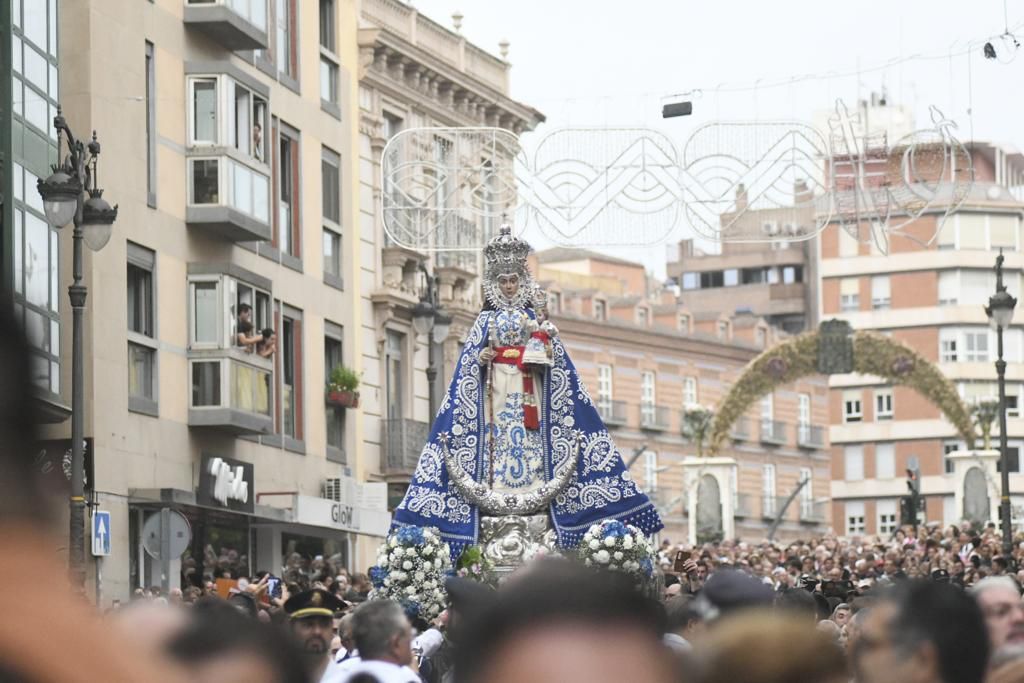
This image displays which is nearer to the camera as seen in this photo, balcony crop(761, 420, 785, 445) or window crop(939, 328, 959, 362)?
balcony crop(761, 420, 785, 445)

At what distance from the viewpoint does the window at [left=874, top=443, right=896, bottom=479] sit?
9738 centimetres

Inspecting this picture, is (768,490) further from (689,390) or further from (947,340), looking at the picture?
(947,340)

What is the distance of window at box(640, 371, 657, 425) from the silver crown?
64.8 m

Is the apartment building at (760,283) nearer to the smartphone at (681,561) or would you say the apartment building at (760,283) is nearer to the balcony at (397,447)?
the balcony at (397,447)

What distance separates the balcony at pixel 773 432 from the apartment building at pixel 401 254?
42672mm

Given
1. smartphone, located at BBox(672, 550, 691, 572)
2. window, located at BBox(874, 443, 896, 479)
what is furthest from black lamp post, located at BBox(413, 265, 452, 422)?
window, located at BBox(874, 443, 896, 479)

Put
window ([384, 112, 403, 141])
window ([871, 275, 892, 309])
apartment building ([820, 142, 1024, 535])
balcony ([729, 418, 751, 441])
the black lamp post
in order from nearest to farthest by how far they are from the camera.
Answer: the black lamp post < window ([384, 112, 403, 141]) < balcony ([729, 418, 751, 441]) < apartment building ([820, 142, 1024, 535]) < window ([871, 275, 892, 309])

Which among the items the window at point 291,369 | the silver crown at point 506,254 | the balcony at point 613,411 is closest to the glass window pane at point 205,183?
the window at point 291,369

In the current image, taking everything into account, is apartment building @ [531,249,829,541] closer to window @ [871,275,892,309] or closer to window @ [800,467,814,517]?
window @ [800,467,814,517]

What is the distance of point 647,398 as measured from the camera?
83.2 m

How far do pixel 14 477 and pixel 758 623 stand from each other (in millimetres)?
1533

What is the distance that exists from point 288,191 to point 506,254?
66.3 feet

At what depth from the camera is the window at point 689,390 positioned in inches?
3354

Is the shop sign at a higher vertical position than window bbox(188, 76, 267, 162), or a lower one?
lower
